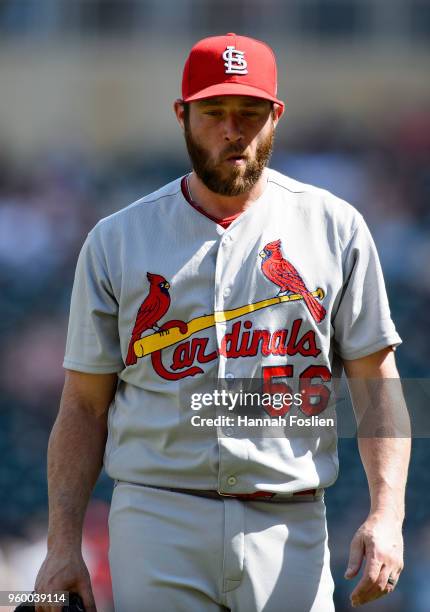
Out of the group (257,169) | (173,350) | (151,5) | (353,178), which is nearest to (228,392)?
(173,350)

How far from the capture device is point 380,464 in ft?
8.39

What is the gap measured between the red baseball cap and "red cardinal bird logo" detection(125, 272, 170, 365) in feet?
1.49

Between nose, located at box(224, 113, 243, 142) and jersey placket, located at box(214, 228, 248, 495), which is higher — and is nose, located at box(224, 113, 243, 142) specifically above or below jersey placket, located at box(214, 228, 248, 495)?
above

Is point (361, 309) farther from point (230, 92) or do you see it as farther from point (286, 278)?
point (230, 92)

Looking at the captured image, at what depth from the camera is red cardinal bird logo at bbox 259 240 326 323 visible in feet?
8.45

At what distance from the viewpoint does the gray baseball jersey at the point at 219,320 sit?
2.55 m

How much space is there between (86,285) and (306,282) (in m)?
0.54

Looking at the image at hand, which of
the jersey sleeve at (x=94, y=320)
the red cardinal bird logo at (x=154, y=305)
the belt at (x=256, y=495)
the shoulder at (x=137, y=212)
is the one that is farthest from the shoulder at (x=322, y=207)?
the belt at (x=256, y=495)

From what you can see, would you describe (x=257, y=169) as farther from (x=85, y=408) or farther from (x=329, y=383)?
(x=85, y=408)

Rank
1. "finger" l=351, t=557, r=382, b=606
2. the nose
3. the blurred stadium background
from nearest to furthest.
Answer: "finger" l=351, t=557, r=382, b=606, the nose, the blurred stadium background

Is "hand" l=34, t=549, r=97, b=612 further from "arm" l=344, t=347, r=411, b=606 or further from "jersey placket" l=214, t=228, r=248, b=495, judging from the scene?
"arm" l=344, t=347, r=411, b=606

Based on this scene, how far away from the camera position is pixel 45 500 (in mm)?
5812

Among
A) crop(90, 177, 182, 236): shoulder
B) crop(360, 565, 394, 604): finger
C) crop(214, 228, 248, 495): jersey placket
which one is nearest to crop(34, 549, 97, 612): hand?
crop(214, 228, 248, 495): jersey placket

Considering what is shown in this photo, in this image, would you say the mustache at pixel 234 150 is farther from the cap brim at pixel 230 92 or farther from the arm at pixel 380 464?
the arm at pixel 380 464
